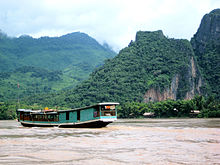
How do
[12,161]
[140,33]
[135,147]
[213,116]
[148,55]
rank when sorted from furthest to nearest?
[140,33] < [148,55] < [213,116] < [135,147] < [12,161]

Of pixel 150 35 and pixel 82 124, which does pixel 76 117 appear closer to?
pixel 82 124

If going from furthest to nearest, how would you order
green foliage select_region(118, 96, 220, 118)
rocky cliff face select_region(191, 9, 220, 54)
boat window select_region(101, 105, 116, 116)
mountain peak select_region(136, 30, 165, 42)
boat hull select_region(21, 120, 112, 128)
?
mountain peak select_region(136, 30, 165, 42) → rocky cliff face select_region(191, 9, 220, 54) → green foliage select_region(118, 96, 220, 118) → boat hull select_region(21, 120, 112, 128) → boat window select_region(101, 105, 116, 116)

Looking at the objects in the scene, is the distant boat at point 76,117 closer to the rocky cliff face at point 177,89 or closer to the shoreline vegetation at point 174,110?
the shoreline vegetation at point 174,110

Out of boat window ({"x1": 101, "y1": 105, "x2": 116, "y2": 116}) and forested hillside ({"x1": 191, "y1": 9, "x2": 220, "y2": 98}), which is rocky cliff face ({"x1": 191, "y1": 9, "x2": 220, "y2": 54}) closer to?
forested hillside ({"x1": 191, "y1": 9, "x2": 220, "y2": 98})

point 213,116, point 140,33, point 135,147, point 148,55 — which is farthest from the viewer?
point 140,33

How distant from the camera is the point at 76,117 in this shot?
41.7 metres

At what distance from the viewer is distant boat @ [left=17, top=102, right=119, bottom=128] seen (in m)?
38.6

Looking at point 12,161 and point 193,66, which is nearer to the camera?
point 12,161

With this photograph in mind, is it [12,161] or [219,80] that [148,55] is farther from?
[12,161]

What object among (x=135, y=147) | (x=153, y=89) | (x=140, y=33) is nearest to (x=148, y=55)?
(x=140, y=33)

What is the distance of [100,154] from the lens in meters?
17.9

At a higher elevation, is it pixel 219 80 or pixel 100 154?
pixel 219 80

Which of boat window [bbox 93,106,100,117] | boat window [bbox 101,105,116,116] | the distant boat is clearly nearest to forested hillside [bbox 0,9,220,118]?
the distant boat

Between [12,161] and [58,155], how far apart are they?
2.76 metres
